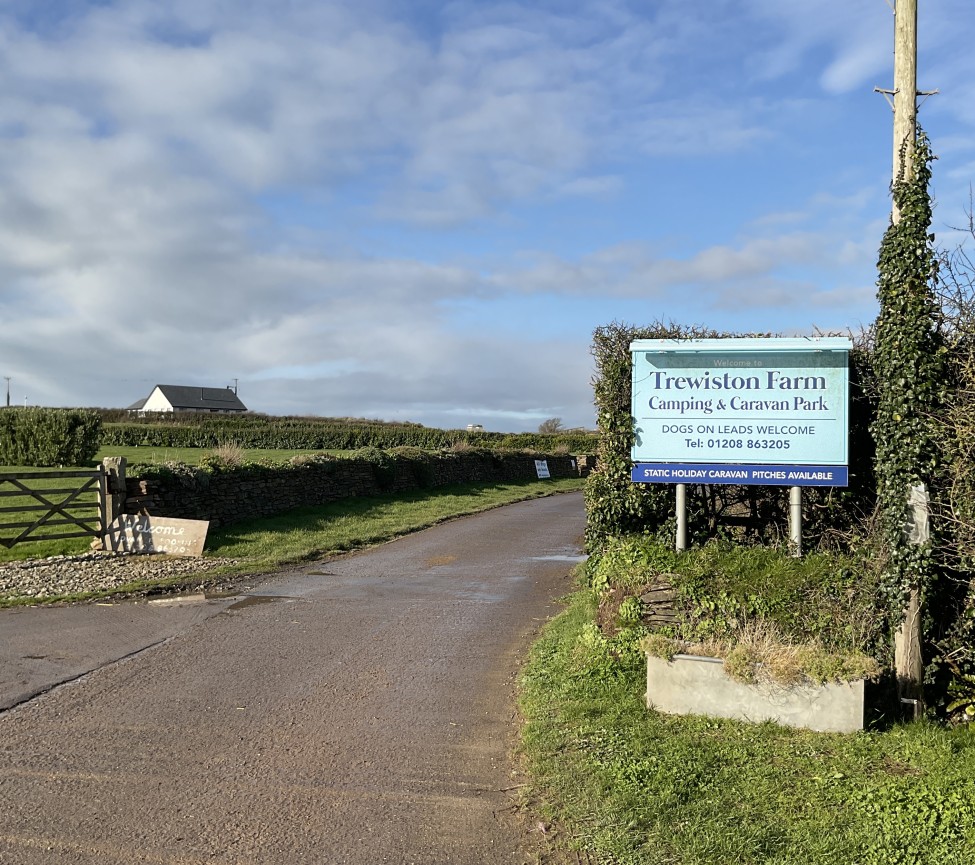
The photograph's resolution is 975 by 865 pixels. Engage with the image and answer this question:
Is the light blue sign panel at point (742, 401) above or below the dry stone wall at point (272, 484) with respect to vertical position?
above

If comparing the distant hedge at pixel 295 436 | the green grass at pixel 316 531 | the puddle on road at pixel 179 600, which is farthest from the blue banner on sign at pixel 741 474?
the distant hedge at pixel 295 436

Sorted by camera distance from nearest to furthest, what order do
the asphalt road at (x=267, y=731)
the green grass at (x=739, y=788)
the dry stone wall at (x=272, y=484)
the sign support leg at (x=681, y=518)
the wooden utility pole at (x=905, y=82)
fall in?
the green grass at (x=739, y=788)
the asphalt road at (x=267, y=731)
the wooden utility pole at (x=905, y=82)
the sign support leg at (x=681, y=518)
the dry stone wall at (x=272, y=484)

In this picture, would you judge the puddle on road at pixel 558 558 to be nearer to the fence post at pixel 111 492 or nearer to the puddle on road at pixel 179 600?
the puddle on road at pixel 179 600

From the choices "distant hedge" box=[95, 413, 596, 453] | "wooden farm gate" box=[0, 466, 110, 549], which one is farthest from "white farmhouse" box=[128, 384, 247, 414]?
"wooden farm gate" box=[0, 466, 110, 549]

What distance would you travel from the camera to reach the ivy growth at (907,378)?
6844mm

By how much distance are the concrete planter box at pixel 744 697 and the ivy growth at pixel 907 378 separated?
1.16 m

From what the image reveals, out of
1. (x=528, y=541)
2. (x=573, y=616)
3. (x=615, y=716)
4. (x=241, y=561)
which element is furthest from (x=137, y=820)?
(x=528, y=541)

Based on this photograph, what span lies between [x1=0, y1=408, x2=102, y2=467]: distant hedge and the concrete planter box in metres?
34.9

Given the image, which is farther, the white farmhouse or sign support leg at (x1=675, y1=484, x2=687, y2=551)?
the white farmhouse

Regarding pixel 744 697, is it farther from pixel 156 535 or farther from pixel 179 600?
pixel 156 535

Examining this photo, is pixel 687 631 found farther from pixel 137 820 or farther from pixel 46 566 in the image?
pixel 46 566

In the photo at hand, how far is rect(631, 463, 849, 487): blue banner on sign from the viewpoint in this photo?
27.3ft

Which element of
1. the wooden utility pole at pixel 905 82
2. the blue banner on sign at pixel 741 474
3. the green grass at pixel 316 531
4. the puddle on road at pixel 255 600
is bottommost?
the puddle on road at pixel 255 600

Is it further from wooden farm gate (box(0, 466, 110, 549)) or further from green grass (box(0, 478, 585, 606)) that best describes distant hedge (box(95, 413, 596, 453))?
wooden farm gate (box(0, 466, 110, 549))
